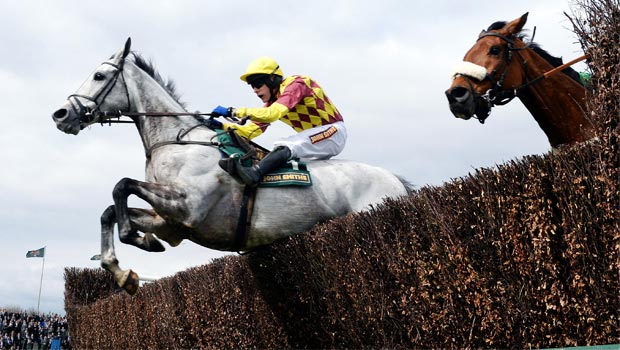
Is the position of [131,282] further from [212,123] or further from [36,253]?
[36,253]

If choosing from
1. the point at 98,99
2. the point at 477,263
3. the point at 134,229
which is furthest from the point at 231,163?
the point at 477,263

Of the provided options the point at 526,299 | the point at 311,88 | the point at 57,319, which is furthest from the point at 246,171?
the point at 57,319

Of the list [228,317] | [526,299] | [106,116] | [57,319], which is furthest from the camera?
[57,319]

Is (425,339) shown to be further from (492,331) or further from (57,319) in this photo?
(57,319)

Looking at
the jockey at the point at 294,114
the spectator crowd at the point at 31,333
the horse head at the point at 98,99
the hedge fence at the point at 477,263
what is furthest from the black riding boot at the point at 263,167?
the spectator crowd at the point at 31,333

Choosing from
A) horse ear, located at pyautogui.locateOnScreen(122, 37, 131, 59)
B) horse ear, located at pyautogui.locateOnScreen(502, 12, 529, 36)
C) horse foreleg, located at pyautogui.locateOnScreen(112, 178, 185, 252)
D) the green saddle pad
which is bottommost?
horse foreleg, located at pyautogui.locateOnScreen(112, 178, 185, 252)

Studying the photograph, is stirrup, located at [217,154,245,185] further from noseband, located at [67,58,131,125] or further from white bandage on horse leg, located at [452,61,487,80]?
white bandage on horse leg, located at [452,61,487,80]

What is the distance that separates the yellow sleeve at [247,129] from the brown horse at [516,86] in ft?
6.78

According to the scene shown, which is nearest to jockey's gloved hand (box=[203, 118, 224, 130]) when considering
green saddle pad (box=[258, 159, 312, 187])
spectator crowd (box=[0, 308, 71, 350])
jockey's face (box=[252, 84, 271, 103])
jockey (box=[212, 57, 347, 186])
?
jockey (box=[212, 57, 347, 186])

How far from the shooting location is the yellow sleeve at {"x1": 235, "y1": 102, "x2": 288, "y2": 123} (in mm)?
6672

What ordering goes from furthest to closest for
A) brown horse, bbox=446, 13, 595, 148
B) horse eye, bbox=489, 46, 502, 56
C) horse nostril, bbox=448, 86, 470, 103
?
1. horse eye, bbox=489, 46, 502, 56
2. brown horse, bbox=446, 13, 595, 148
3. horse nostril, bbox=448, 86, 470, 103

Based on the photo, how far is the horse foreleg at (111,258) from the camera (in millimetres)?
6172

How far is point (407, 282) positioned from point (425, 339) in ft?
1.42

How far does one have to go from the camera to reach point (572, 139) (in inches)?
240
